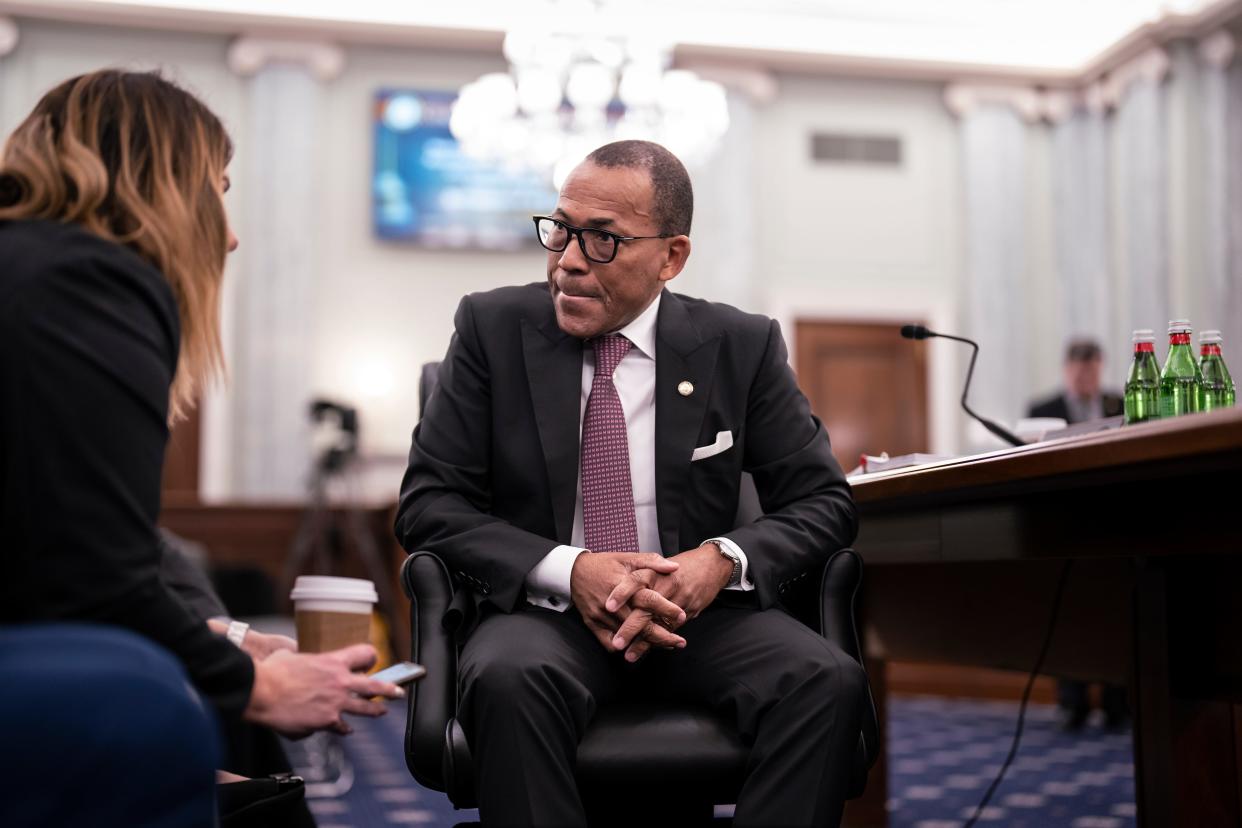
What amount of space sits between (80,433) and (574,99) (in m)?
5.23

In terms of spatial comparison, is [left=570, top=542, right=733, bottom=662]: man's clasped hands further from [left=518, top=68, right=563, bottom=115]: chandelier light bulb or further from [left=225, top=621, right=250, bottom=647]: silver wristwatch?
[left=518, top=68, right=563, bottom=115]: chandelier light bulb

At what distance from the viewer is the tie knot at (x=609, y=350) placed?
204cm

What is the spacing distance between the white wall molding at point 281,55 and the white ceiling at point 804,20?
0.12 metres

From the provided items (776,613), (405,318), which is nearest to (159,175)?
(776,613)

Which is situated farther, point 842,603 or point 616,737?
point 842,603

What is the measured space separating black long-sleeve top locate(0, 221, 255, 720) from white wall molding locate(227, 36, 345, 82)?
735cm

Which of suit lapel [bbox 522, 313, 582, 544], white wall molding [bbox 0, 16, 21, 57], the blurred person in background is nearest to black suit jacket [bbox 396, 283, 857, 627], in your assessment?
suit lapel [bbox 522, 313, 582, 544]

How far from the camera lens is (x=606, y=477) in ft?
6.36

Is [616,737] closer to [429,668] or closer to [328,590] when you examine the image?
[429,668]

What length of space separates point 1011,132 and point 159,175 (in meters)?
8.39

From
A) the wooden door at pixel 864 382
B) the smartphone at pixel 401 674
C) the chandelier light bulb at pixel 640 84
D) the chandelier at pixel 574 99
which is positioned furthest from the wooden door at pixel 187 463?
the smartphone at pixel 401 674

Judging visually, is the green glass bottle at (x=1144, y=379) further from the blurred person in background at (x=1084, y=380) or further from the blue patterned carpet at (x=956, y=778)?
the blurred person in background at (x=1084, y=380)

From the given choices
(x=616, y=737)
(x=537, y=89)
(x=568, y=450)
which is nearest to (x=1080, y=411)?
(x=537, y=89)

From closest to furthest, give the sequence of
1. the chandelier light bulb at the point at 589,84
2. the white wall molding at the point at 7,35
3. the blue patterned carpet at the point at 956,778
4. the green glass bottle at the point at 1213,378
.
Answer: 1. the green glass bottle at the point at 1213,378
2. the blue patterned carpet at the point at 956,778
3. the chandelier light bulb at the point at 589,84
4. the white wall molding at the point at 7,35
